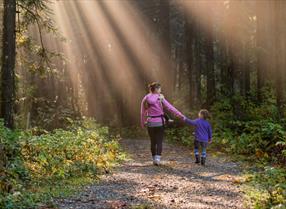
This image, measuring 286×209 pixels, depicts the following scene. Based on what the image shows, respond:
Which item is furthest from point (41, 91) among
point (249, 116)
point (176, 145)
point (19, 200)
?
point (19, 200)

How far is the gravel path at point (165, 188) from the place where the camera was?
7.72 meters

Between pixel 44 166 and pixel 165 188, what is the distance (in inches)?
109

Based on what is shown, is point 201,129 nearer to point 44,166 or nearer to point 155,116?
point 155,116

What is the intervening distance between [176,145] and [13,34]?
30.7 ft

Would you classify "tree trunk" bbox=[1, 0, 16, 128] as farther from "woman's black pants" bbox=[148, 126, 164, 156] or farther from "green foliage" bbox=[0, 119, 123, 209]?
"woman's black pants" bbox=[148, 126, 164, 156]

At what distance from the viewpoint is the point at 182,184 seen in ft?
32.2

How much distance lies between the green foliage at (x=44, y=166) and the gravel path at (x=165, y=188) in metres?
0.46

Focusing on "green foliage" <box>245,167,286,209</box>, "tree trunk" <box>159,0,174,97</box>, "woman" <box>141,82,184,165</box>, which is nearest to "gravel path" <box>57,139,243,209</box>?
"green foliage" <box>245,167,286,209</box>

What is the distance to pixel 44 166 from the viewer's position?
33.2 ft

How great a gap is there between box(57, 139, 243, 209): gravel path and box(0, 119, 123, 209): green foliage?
1.52 ft

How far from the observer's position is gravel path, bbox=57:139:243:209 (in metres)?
7.72

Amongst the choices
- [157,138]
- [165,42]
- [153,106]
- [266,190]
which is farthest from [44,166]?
[165,42]

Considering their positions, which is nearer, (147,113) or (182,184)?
(182,184)

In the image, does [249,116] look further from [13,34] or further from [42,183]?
[42,183]
